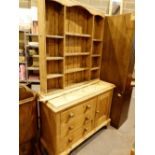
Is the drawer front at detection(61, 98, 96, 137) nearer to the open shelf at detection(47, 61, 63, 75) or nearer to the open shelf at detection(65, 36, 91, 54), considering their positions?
the open shelf at detection(47, 61, 63, 75)

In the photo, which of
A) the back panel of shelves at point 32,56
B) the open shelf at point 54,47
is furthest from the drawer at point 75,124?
the back panel of shelves at point 32,56

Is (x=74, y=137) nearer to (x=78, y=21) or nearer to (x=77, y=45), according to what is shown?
(x=77, y=45)

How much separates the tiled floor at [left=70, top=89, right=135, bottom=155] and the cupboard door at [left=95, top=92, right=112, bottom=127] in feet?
0.70

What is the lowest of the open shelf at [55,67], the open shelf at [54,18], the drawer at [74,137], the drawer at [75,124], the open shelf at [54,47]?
the drawer at [74,137]

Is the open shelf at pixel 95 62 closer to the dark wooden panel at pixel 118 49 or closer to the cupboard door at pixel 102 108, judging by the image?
the dark wooden panel at pixel 118 49

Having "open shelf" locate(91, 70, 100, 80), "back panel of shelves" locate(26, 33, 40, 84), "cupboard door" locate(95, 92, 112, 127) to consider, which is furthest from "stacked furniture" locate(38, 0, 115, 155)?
"back panel of shelves" locate(26, 33, 40, 84)

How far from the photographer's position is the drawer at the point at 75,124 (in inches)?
62.0

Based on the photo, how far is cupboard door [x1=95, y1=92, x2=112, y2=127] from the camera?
6.61ft

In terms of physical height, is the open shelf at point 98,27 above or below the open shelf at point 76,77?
above

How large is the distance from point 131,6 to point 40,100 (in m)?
3.22

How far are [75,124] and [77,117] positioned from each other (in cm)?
9

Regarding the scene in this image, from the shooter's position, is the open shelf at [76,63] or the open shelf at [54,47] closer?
the open shelf at [54,47]
